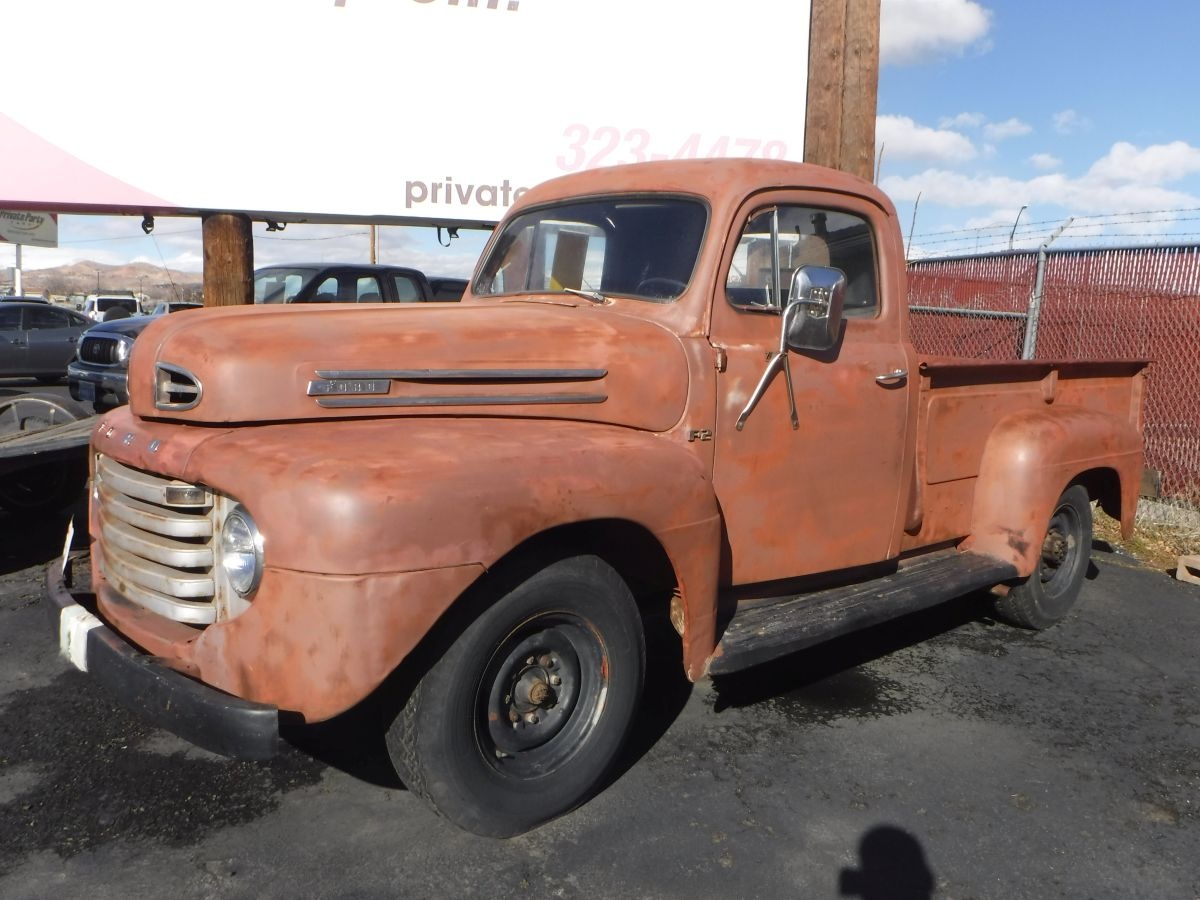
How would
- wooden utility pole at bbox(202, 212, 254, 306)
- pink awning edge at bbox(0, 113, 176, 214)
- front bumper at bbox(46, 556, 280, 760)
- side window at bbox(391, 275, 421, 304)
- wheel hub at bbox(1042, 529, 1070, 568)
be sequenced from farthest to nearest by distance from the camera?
1. side window at bbox(391, 275, 421, 304)
2. wooden utility pole at bbox(202, 212, 254, 306)
3. pink awning edge at bbox(0, 113, 176, 214)
4. wheel hub at bbox(1042, 529, 1070, 568)
5. front bumper at bbox(46, 556, 280, 760)

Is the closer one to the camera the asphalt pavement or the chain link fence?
the asphalt pavement

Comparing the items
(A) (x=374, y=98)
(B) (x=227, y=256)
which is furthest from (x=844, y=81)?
(B) (x=227, y=256)

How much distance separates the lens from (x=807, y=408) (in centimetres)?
365

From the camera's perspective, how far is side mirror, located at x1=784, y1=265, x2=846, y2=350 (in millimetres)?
3385

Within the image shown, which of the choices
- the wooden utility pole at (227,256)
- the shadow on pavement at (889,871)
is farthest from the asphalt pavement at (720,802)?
the wooden utility pole at (227,256)

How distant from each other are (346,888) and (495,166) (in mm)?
5225

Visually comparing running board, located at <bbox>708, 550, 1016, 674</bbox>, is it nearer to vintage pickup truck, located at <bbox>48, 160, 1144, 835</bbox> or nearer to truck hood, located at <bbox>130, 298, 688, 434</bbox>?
vintage pickup truck, located at <bbox>48, 160, 1144, 835</bbox>

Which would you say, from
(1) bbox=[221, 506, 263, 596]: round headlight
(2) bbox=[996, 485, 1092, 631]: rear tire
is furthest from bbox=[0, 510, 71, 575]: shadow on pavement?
(2) bbox=[996, 485, 1092, 631]: rear tire

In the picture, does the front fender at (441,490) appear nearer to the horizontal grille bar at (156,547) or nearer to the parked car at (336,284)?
the horizontal grille bar at (156,547)

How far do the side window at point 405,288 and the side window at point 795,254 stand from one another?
6940 mm

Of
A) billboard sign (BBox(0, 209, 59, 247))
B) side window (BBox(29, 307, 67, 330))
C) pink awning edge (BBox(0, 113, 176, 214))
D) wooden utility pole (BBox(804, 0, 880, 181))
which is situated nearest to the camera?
pink awning edge (BBox(0, 113, 176, 214))

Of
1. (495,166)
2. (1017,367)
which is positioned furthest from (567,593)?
(495,166)

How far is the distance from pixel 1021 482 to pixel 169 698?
12.2ft

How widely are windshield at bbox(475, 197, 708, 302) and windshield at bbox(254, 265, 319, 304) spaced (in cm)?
606
